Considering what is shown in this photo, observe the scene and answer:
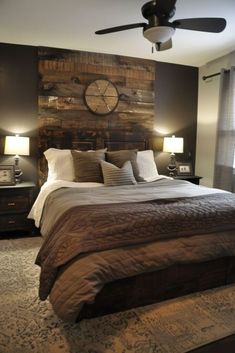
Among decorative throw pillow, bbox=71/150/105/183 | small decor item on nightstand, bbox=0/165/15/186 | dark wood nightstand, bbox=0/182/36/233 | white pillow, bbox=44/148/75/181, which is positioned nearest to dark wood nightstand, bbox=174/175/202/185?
decorative throw pillow, bbox=71/150/105/183

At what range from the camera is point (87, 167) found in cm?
333

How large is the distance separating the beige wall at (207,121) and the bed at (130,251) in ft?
7.01

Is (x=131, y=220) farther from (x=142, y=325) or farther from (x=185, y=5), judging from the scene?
(x=185, y=5)

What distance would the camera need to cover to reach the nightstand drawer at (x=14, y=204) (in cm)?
329

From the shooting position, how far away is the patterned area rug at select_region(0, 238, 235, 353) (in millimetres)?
1628

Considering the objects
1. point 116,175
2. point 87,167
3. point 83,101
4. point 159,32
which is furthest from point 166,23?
point 83,101

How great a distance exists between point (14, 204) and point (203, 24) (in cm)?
277

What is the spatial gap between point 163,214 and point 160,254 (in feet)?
0.94

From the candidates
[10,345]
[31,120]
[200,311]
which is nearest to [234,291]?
[200,311]

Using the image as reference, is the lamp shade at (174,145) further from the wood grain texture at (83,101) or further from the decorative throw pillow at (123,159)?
the decorative throw pillow at (123,159)

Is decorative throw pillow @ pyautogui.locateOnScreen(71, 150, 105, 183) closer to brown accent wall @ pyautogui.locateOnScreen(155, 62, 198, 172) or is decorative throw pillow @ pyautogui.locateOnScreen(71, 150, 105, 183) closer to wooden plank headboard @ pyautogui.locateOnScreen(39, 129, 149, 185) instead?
wooden plank headboard @ pyautogui.locateOnScreen(39, 129, 149, 185)

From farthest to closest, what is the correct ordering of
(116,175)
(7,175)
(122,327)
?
(7,175) < (116,175) < (122,327)

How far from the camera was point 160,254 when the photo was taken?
1.92m

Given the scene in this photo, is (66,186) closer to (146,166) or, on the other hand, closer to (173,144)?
(146,166)
